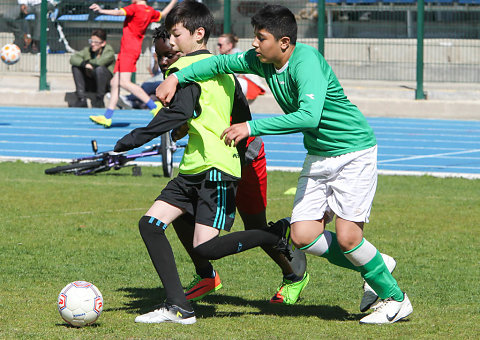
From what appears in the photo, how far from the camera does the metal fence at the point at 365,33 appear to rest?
76.4 feet

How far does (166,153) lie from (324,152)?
6.35 meters

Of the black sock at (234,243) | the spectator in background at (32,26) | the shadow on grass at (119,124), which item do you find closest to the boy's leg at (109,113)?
the shadow on grass at (119,124)

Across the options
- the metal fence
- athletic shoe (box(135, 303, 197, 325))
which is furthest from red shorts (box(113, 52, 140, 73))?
athletic shoe (box(135, 303, 197, 325))

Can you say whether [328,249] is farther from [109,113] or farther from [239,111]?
[109,113]

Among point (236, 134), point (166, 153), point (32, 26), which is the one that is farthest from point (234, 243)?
point (32, 26)

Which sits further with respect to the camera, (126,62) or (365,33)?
(365,33)

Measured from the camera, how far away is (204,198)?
5344 mm

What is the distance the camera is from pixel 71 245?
25.6 ft

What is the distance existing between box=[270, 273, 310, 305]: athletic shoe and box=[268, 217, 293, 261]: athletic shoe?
340 mm

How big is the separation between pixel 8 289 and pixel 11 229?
2.28m

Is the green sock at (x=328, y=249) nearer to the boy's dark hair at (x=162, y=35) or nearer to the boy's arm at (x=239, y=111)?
the boy's arm at (x=239, y=111)

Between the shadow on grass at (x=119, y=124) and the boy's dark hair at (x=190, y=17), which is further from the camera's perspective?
the shadow on grass at (x=119, y=124)

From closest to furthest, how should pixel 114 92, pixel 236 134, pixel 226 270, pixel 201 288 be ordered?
pixel 236 134 < pixel 201 288 < pixel 226 270 < pixel 114 92

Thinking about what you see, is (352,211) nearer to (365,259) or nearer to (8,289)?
(365,259)
